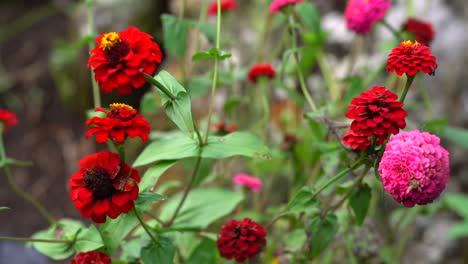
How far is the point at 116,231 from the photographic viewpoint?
1026mm

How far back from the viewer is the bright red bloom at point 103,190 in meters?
0.83

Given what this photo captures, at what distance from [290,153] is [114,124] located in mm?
801

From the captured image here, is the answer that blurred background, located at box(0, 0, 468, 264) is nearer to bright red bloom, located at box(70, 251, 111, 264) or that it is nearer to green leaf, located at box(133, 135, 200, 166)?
green leaf, located at box(133, 135, 200, 166)

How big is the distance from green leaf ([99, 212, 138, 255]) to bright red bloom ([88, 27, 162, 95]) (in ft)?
0.98

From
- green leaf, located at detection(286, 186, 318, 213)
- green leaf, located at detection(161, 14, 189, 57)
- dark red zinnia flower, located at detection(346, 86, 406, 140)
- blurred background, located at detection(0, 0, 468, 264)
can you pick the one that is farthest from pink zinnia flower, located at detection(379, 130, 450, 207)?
blurred background, located at detection(0, 0, 468, 264)

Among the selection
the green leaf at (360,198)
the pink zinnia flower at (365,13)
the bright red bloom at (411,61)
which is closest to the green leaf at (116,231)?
the green leaf at (360,198)

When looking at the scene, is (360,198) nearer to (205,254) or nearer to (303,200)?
(303,200)

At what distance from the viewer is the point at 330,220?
3.42 feet

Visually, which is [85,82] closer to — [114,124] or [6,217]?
Answer: [6,217]

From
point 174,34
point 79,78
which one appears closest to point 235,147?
point 174,34

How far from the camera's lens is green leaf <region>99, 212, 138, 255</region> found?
102 cm

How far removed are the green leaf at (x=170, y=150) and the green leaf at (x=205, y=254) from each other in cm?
25

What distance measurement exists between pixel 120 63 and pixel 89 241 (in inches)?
15.2

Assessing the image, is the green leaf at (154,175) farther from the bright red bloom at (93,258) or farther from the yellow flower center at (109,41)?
the yellow flower center at (109,41)
